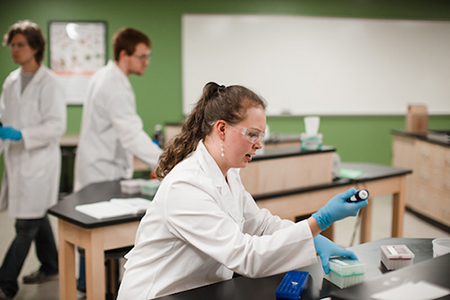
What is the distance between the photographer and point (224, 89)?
1.30m

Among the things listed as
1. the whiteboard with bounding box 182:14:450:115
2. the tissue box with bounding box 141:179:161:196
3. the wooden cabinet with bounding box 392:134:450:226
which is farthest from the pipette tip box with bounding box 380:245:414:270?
the whiteboard with bounding box 182:14:450:115

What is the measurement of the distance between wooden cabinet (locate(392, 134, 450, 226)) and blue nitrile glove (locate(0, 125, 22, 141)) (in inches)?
131

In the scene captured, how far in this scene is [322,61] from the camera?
18.0 feet

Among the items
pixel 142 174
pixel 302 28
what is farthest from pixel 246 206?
pixel 302 28

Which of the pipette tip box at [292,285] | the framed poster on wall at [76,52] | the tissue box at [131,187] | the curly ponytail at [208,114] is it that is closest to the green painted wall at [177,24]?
the framed poster on wall at [76,52]

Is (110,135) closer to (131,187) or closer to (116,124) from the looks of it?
(116,124)

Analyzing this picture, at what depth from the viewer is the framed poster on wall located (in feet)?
16.8

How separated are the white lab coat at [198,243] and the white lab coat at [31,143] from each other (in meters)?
1.59

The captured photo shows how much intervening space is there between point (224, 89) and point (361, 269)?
636 mm

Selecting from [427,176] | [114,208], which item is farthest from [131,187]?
[427,176]

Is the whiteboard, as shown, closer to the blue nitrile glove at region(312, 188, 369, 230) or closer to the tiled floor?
the tiled floor

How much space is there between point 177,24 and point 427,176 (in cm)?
323

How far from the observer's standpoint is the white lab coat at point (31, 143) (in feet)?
8.47

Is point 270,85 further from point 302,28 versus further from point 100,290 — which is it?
point 100,290
